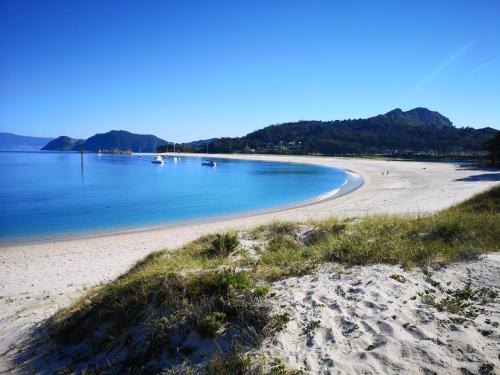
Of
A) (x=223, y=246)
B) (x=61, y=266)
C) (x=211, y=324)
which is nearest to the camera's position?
(x=211, y=324)

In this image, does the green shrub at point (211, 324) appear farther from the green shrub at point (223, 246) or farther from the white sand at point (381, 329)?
the green shrub at point (223, 246)

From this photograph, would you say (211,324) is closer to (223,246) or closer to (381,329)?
(381,329)

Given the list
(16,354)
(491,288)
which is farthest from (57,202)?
(491,288)

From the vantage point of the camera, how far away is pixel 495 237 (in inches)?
343

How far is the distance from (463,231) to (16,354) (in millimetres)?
10486

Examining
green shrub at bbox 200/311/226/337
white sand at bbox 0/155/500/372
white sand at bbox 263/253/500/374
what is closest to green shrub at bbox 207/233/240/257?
white sand at bbox 263/253/500/374

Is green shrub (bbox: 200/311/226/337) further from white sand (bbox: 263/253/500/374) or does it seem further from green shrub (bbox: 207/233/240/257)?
green shrub (bbox: 207/233/240/257)

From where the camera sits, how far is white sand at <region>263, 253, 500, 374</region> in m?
4.29

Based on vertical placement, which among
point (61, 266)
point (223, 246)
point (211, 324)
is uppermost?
point (211, 324)

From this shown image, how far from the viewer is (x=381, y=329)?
4.93 meters

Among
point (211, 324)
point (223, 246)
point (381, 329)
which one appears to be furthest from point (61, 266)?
point (381, 329)

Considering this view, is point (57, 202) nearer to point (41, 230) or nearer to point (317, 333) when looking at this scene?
point (41, 230)

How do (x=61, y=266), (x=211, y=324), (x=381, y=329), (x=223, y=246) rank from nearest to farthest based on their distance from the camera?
(x=381, y=329) → (x=211, y=324) → (x=223, y=246) → (x=61, y=266)

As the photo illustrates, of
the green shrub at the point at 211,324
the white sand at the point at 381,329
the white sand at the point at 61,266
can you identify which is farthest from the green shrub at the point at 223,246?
the green shrub at the point at 211,324
